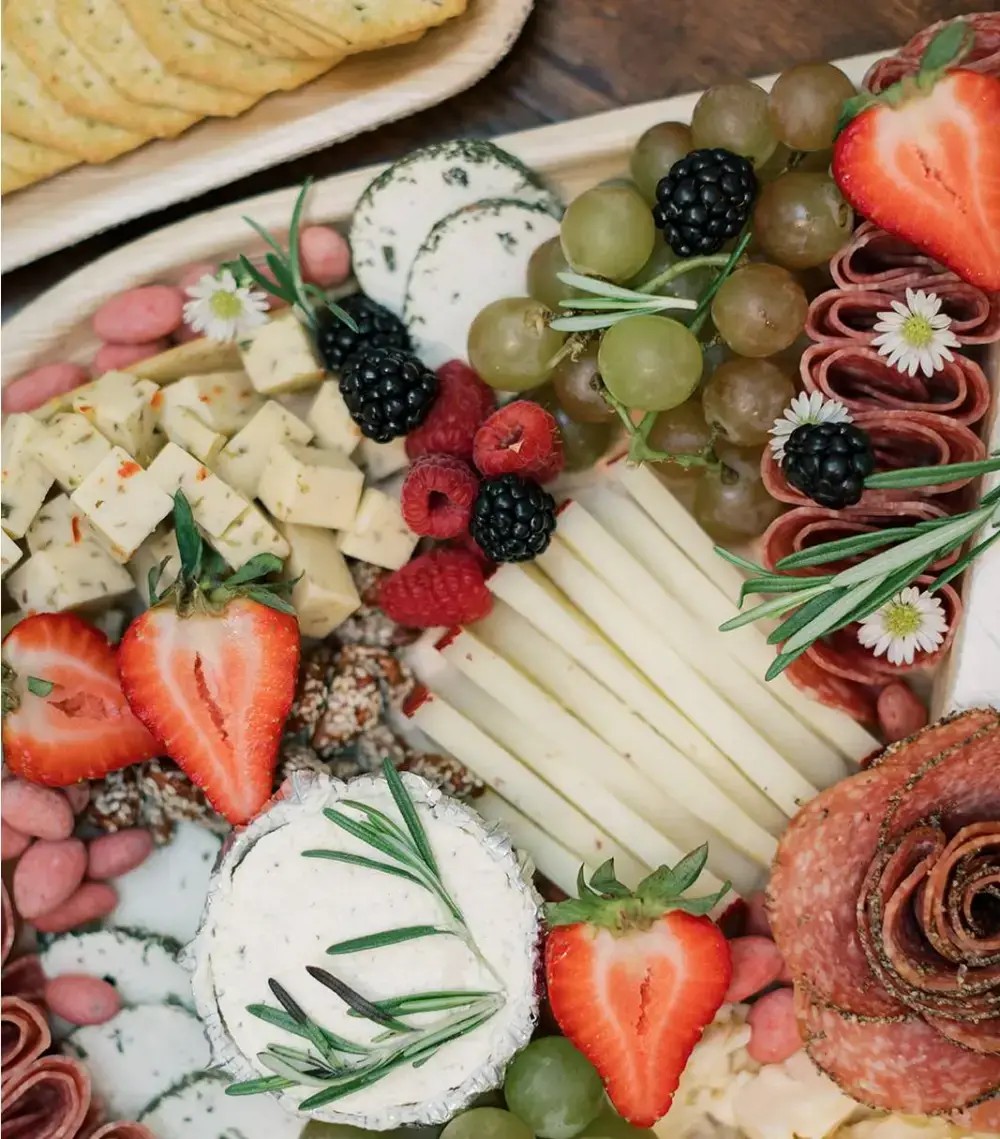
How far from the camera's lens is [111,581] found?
5.31 ft

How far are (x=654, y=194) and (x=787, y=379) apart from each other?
301 mm

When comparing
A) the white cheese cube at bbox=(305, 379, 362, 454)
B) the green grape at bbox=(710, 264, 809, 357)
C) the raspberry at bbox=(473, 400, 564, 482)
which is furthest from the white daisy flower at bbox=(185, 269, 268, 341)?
the green grape at bbox=(710, 264, 809, 357)

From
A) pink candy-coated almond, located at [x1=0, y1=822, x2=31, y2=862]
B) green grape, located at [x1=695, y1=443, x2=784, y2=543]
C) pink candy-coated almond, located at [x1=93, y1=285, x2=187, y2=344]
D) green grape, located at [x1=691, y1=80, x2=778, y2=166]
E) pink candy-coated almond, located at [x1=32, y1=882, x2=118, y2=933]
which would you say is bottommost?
pink candy-coated almond, located at [x1=32, y1=882, x2=118, y2=933]

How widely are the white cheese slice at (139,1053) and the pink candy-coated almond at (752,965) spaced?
28.6 inches

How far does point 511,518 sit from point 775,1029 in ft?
2.47

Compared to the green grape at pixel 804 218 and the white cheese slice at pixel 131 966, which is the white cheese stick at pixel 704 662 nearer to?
the green grape at pixel 804 218

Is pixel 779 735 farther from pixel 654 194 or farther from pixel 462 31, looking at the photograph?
pixel 462 31

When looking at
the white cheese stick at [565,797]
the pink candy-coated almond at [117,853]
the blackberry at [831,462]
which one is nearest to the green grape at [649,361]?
the blackberry at [831,462]

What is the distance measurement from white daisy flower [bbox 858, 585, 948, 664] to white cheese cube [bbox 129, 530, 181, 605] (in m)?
0.93

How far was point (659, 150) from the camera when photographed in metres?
1.48

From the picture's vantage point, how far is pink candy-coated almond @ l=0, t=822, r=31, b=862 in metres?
1.61

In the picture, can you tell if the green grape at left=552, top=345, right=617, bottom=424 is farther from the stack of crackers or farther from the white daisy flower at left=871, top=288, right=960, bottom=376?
the stack of crackers

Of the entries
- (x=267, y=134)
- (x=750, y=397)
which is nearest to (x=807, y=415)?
(x=750, y=397)

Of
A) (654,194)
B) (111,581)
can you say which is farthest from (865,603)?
(111,581)
